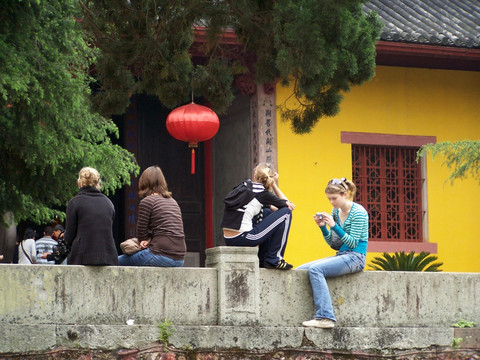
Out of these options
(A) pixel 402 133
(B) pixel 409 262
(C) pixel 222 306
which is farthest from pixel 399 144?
(C) pixel 222 306

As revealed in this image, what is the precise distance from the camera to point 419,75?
55.0ft

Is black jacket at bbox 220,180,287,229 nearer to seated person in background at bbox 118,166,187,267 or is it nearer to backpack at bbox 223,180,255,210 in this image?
backpack at bbox 223,180,255,210

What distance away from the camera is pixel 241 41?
10344mm

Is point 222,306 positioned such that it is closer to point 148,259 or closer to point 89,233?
point 148,259

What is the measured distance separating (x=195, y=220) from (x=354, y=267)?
7.64 meters

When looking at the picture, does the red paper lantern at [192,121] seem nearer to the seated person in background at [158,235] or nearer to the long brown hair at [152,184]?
the long brown hair at [152,184]

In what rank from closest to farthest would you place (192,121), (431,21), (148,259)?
1. (148,259)
2. (192,121)
3. (431,21)

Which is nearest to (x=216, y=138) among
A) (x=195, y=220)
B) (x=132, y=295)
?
(x=195, y=220)

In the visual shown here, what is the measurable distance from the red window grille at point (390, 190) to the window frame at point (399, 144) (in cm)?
8

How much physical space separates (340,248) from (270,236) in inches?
28.6

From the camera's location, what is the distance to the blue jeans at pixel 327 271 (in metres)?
9.51

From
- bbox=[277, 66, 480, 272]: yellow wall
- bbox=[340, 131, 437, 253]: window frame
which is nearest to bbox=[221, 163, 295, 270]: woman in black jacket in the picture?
bbox=[277, 66, 480, 272]: yellow wall

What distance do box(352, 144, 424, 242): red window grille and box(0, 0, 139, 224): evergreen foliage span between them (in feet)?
Result: 15.8

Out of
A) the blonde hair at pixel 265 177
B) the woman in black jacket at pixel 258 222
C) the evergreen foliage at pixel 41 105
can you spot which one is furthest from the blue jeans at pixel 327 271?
the evergreen foliage at pixel 41 105
